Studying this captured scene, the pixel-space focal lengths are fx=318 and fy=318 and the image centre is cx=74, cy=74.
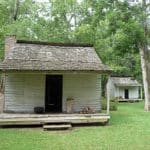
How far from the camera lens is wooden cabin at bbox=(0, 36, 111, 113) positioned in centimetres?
1814

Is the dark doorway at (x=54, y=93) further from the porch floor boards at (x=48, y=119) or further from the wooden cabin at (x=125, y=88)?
the wooden cabin at (x=125, y=88)

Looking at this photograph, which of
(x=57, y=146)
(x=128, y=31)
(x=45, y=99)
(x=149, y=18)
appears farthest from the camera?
(x=149, y=18)

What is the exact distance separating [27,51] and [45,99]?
3.16 meters

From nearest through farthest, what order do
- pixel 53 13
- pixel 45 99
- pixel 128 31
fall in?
pixel 45 99 < pixel 128 31 < pixel 53 13

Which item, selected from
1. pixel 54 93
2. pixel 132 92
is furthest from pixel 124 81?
pixel 54 93

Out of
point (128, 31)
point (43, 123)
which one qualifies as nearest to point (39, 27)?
point (128, 31)

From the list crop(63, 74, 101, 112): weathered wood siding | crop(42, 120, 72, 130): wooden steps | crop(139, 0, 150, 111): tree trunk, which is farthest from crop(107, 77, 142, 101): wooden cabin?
crop(42, 120, 72, 130): wooden steps

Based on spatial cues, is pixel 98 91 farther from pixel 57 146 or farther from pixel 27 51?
pixel 57 146

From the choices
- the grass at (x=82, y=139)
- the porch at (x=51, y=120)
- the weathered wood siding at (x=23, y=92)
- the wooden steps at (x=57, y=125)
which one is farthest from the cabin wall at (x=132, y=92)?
the wooden steps at (x=57, y=125)

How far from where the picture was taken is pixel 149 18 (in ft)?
95.5

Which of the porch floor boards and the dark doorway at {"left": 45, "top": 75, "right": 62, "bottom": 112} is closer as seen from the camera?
the porch floor boards

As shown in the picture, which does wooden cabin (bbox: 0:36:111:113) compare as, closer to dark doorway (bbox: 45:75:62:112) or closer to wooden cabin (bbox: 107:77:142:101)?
dark doorway (bbox: 45:75:62:112)

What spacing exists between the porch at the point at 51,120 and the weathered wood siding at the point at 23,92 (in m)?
2.52

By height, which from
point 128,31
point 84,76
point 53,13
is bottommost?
point 84,76
